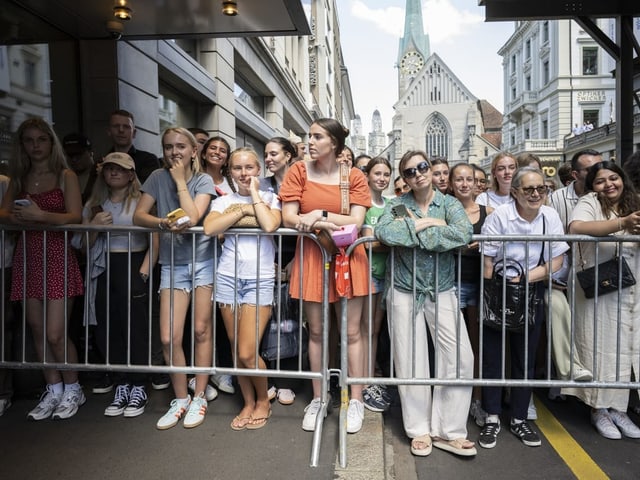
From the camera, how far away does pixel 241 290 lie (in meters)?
3.62

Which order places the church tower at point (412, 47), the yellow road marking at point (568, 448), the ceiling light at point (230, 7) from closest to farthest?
the yellow road marking at point (568, 448), the ceiling light at point (230, 7), the church tower at point (412, 47)

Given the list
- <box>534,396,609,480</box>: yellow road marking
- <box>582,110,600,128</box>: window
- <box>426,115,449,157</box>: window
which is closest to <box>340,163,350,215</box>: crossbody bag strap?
<box>534,396,609,480</box>: yellow road marking

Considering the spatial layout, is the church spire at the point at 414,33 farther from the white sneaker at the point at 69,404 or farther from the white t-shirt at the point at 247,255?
the white sneaker at the point at 69,404

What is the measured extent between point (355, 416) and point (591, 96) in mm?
50555

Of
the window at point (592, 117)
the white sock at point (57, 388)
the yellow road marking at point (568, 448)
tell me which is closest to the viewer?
the yellow road marking at point (568, 448)

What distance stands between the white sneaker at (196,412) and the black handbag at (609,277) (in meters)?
3.04

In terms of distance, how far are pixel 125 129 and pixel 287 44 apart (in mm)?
16652

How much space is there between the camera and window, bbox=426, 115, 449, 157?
285 ft

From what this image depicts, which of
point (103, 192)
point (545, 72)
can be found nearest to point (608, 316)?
point (103, 192)

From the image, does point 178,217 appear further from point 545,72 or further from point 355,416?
point 545,72

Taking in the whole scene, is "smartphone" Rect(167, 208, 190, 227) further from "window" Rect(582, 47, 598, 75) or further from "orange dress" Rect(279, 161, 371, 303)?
"window" Rect(582, 47, 598, 75)

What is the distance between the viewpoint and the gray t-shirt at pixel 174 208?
12.2 ft

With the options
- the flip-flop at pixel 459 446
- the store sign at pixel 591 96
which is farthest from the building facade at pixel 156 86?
the store sign at pixel 591 96

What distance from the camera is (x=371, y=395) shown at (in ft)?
13.1
